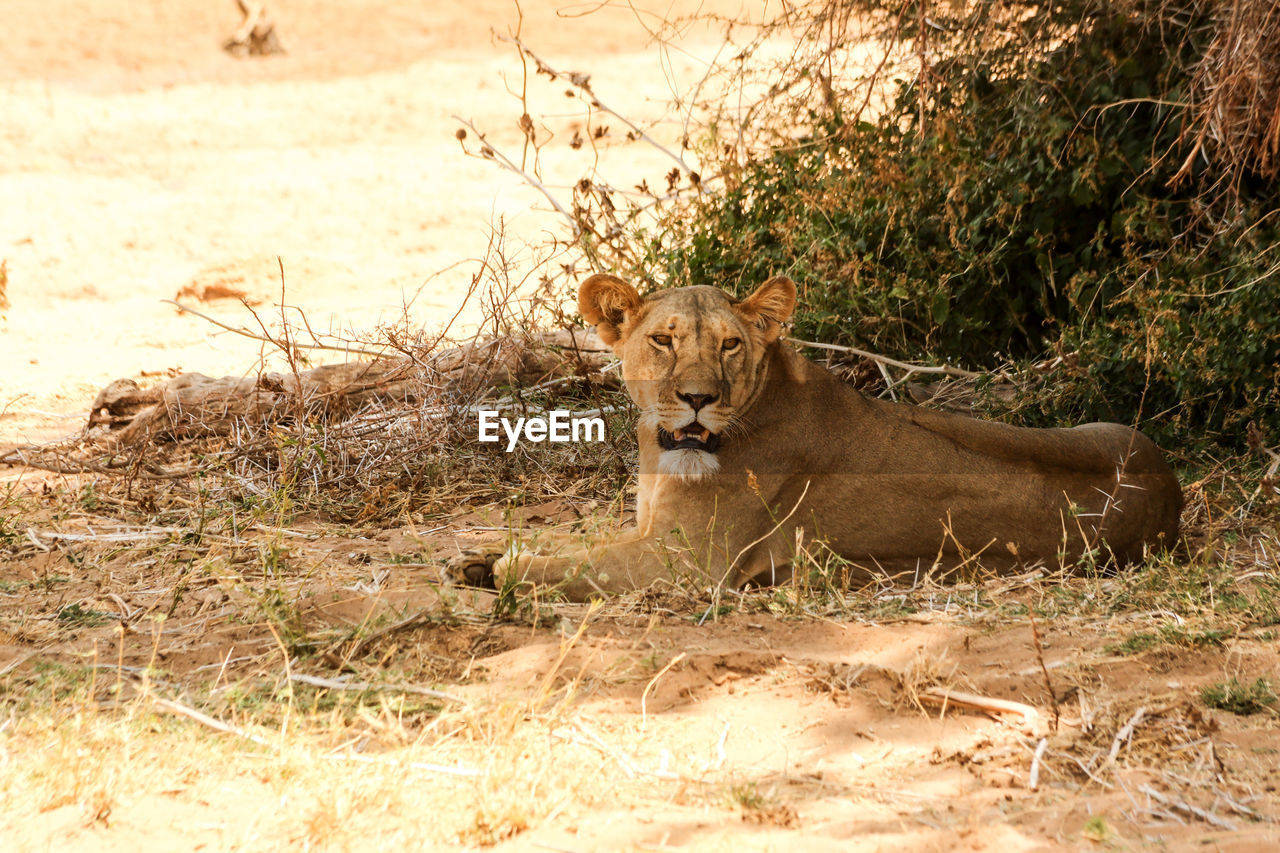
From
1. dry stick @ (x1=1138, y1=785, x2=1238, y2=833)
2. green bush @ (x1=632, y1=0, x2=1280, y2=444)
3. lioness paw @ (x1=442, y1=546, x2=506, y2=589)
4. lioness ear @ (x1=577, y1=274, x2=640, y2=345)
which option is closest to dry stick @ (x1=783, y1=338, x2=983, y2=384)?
green bush @ (x1=632, y1=0, x2=1280, y2=444)

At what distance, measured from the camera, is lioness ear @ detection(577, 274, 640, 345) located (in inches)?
182

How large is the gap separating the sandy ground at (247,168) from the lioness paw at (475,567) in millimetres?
2025

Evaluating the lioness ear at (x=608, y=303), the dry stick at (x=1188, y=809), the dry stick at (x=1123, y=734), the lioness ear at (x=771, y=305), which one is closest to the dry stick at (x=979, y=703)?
the dry stick at (x=1123, y=734)

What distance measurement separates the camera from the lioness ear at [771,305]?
460 centimetres

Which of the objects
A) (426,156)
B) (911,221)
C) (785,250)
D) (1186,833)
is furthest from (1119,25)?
(426,156)

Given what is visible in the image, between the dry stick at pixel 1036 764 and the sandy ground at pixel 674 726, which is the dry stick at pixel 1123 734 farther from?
the dry stick at pixel 1036 764

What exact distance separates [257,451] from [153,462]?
525 mm

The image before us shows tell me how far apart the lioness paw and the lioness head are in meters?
0.68

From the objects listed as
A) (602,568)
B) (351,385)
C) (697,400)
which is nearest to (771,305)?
(697,400)

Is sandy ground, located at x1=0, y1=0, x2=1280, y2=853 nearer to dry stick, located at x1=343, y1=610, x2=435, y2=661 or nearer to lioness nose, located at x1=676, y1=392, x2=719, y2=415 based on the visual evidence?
dry stick, located at x1=343, y1=610, x2=435, y2=661

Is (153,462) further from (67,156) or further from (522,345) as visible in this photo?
(67,156)

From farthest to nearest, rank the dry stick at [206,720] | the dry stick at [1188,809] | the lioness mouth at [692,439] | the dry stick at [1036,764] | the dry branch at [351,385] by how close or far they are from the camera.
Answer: the dry branch at [351,385], the lioness mouth at [692,439], the dry stick at [206,720], the dry stick at [1036,764], the dry stick at [1188,809]

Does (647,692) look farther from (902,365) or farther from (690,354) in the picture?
(902,365)

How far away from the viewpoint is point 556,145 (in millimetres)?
16719
